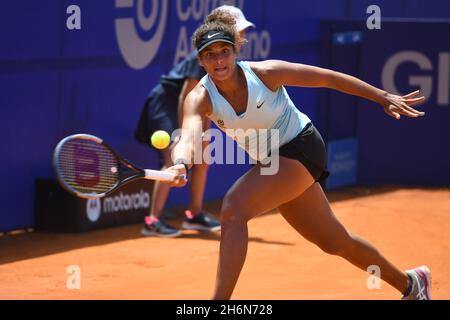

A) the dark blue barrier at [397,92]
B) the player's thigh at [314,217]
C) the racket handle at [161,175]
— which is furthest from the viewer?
the dark blue barrier at [397,92]

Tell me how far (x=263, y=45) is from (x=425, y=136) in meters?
2.02

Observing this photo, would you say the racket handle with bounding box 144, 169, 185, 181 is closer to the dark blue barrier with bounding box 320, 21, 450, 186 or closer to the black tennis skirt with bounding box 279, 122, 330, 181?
the black tennis skirt with bounding box 279, 122, 330, 181

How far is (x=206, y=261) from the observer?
6.84 meters

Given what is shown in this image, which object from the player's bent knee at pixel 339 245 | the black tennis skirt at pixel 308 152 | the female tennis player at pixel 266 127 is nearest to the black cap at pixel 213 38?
the female tennis player at pixel 266 127

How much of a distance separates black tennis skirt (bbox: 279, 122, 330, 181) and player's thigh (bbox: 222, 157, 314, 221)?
0.05m

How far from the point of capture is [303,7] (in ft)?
34.8

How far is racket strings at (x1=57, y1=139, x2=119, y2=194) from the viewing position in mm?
4812

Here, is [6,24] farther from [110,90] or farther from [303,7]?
[303,7]

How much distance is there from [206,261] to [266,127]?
225cm

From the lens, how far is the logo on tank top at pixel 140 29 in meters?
8.41

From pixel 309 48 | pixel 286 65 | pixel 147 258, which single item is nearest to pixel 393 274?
pixel 286 65
